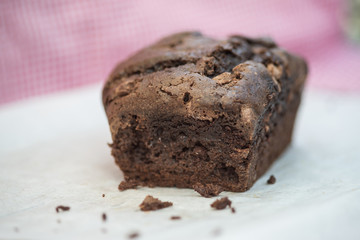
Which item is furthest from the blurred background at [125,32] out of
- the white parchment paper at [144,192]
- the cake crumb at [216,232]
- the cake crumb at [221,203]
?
the cake crumb at [216,232]

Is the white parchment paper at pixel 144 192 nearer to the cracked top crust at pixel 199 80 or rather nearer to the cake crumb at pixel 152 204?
the cake crumb at pixel 152 204

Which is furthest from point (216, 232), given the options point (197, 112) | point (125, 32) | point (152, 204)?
point (125, 32)

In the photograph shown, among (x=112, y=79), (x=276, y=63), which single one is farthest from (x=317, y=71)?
(x=112, y=79)

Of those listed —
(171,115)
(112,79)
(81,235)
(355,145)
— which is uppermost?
(112,79)

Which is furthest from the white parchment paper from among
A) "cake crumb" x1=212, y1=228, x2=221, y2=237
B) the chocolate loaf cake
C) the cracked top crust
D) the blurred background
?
the blurred background

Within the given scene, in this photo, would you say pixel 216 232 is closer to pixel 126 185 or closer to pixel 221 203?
pixel 221 203

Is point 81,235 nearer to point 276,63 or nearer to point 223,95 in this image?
point 223,95
